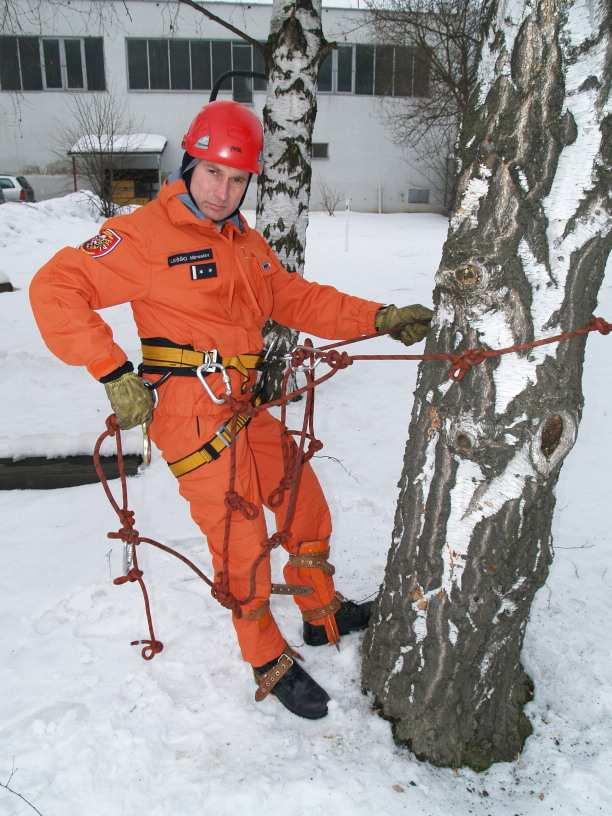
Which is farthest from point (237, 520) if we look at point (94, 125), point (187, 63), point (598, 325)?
point (187, 63)

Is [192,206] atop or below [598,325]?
atop

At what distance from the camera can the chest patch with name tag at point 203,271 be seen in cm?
231

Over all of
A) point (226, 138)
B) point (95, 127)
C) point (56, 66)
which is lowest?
point (226, 138)

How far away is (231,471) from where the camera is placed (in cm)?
229

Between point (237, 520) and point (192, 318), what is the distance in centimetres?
77

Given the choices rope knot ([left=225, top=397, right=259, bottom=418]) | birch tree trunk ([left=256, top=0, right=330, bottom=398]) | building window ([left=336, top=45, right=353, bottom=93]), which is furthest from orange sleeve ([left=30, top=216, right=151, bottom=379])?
building window ([left=336, top=45, right=353, bottom=93])

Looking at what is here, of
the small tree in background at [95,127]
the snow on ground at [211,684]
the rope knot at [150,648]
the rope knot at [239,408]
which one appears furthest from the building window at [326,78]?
the rope knot at [150,648]

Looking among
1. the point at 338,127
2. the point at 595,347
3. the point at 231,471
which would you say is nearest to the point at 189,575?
the point at 231,471

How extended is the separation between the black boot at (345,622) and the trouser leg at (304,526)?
0.04 m

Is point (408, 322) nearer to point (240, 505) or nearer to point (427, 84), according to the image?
point (240, 505)

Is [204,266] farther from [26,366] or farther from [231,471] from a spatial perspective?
[26,366]

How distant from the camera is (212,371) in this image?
234cm

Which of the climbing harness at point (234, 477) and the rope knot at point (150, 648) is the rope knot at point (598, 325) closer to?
the climbing harness at point (234, 477)

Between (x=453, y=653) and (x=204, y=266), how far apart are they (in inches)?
64.0
